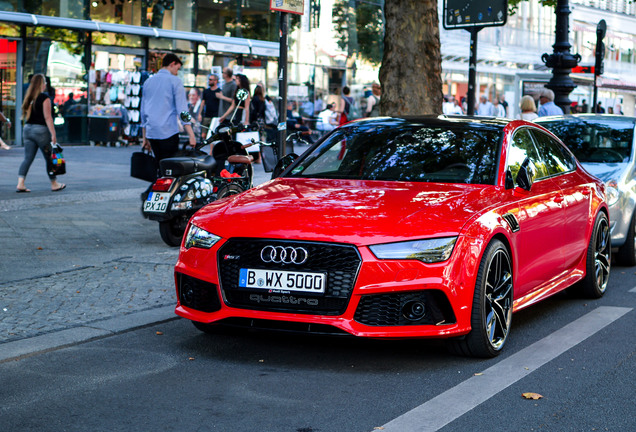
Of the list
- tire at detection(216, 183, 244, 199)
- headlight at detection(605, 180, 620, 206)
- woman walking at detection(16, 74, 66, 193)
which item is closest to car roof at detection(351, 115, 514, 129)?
headlight at detection(605, 180, 620, 206)

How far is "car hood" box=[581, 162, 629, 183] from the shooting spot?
10156 mm

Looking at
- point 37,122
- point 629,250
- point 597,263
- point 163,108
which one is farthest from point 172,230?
point 37,122

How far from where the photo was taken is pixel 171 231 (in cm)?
1038

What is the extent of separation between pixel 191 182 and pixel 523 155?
13.5 feet

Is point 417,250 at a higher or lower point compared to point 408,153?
lower

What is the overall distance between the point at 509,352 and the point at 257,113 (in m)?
16.7

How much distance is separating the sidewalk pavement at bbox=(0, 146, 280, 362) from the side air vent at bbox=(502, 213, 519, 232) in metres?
2.39

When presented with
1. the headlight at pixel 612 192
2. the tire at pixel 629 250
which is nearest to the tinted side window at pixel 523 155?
the headlight at pixel 612 192

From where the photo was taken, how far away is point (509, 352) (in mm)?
6203

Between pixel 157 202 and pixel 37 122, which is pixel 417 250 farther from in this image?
pixel 37 122

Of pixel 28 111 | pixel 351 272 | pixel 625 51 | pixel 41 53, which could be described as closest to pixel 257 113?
pixel 41 53

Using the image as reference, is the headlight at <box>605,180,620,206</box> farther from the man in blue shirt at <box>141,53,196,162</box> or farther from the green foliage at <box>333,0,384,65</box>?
the green foliage at <box>333,0,384,65</box>

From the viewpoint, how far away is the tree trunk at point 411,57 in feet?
43.8

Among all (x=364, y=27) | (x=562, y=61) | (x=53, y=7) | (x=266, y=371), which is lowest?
(x=266, y=371)
